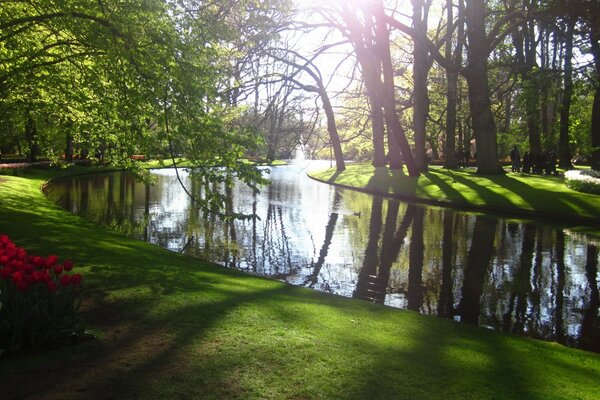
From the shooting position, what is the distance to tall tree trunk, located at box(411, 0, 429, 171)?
29734mm

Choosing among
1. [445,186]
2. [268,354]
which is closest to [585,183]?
[445,186]

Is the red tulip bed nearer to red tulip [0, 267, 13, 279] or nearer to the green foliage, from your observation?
red tulip [0, 267, 13, 279]

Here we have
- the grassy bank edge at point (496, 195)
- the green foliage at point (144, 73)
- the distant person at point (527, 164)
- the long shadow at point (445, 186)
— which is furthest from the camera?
the distant person at point (527, 164)

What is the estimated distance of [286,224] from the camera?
1766 centimetres

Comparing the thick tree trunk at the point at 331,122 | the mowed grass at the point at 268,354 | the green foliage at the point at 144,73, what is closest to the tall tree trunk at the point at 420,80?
the thick tree trunk at the point at 331,122

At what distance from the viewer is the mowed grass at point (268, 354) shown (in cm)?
430

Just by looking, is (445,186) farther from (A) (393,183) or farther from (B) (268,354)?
(B) (268,354)

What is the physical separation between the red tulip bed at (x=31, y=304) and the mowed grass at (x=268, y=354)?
0.19 meters

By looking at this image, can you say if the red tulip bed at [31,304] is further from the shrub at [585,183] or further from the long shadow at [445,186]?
the shrub at [585,183]

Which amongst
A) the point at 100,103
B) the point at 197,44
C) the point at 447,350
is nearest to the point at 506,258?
the point at 447,350

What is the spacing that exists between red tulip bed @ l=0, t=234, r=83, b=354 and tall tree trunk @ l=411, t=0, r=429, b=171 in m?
27.7

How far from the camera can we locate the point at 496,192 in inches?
947

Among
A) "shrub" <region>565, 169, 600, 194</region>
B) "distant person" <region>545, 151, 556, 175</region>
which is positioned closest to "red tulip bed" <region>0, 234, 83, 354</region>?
"shrub" <region>565, 169, 600, 194</region>

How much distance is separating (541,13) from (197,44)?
57.9ft
